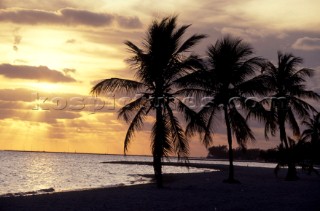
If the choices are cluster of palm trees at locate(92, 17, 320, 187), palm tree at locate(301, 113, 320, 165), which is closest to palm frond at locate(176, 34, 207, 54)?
cluster of palm trees at locate(92, 17, 320, 187)

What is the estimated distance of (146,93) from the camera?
23562 millimetres

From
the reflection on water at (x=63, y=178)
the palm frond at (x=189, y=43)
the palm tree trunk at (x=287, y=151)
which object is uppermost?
the palm frond at (x=189, y=43)

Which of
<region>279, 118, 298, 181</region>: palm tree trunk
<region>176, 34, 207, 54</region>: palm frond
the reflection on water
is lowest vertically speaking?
the reflection on water

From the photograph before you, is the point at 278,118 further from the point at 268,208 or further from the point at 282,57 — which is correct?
the point at 268,208

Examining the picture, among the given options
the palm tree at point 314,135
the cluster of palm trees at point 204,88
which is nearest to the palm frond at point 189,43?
the cluster of palm trees at point 204,88

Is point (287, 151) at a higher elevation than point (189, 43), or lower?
lower

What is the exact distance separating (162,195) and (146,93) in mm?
5634

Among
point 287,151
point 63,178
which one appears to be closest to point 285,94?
point 287,151

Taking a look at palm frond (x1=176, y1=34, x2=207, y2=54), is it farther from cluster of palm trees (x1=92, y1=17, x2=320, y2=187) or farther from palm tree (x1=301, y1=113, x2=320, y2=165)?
palm tree (x1=301, y1=113, x2=320, y2=165)

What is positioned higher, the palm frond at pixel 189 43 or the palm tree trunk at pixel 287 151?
the palm frond at pixel 189 43

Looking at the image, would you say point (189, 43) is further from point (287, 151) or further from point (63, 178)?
point (63, 178)

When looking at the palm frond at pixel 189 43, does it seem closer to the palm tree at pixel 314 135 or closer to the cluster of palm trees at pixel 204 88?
the cluster of palm trees at pixel 204 88

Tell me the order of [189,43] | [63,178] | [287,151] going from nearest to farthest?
[189,43] < [287,151] < [63,178]

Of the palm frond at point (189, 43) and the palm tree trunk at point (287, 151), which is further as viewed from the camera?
the palm tree trunk at point (287, 151)
